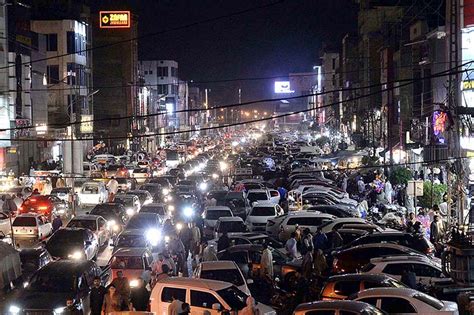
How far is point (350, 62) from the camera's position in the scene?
10494 centimetres

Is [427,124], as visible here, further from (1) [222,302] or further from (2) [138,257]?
(1) [222,302]

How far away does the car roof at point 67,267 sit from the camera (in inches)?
700

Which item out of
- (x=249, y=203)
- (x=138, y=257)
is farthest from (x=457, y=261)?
(x=249, y=203)

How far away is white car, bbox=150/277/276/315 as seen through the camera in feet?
50.3

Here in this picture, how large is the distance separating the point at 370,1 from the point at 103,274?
7075 cm

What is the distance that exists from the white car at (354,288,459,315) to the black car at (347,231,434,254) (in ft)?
28.8

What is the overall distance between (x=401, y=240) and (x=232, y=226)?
720 cm

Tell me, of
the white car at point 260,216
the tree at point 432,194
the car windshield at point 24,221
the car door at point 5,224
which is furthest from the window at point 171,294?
the tree at point 432,194

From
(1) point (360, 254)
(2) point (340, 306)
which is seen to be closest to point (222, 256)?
(1) point (360, 254)

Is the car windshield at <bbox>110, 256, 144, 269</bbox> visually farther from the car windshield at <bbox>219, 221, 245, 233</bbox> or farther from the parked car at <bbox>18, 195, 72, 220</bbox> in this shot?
the parked car at <bbox>18, 195, 72, 220</bbox>

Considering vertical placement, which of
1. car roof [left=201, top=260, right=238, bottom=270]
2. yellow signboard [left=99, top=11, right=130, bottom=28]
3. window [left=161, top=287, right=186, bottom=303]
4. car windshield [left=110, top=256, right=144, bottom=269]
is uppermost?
Result: yellow signboard [left=99, top=11, right=130, bottom=28]

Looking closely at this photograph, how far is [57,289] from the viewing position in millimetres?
17125

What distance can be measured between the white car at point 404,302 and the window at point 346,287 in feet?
5.02

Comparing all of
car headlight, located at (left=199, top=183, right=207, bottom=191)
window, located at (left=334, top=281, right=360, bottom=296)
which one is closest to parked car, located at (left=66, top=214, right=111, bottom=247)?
window, located at (left=334, top=281, right=360, bottom=296)
